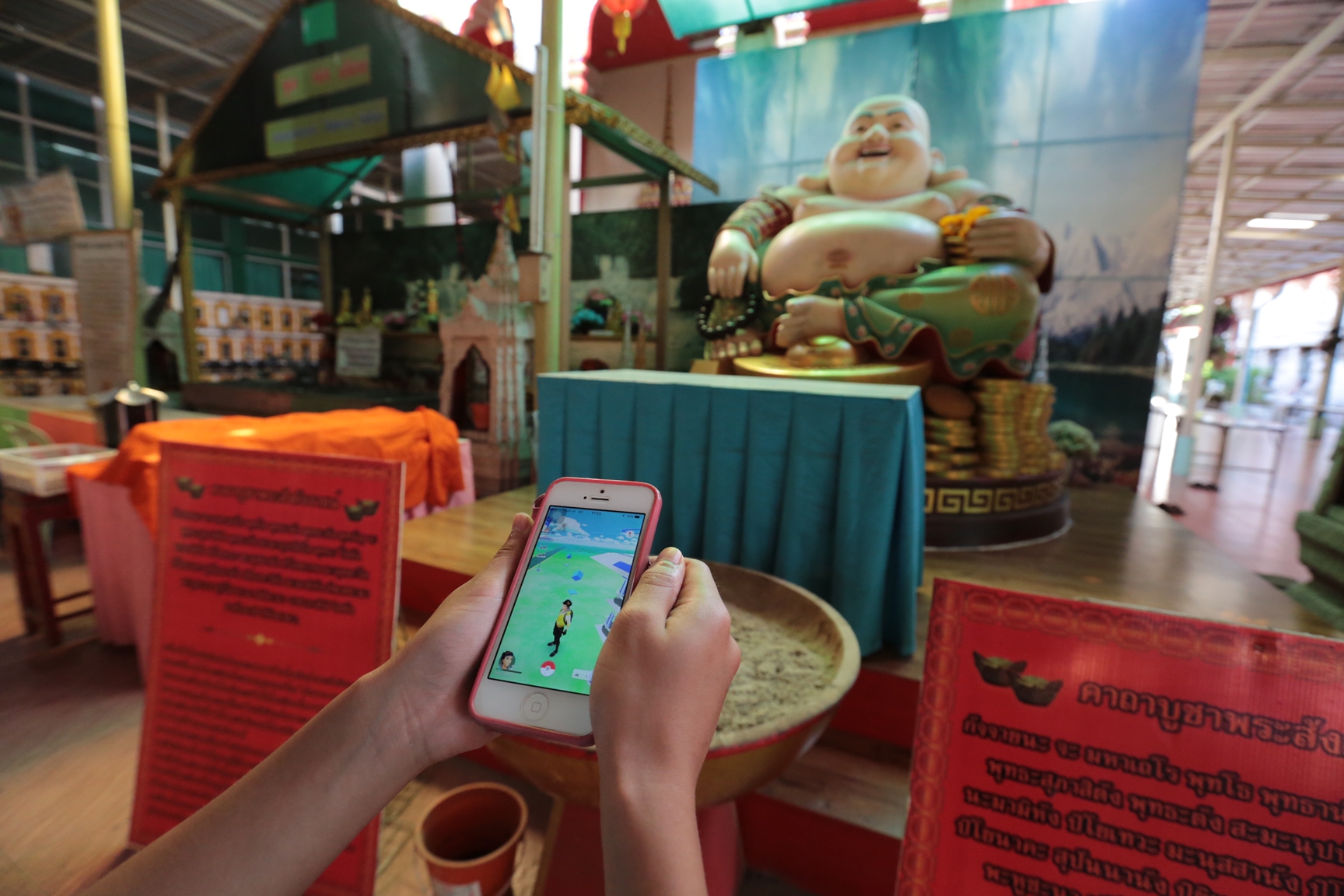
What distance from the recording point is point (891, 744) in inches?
67.4

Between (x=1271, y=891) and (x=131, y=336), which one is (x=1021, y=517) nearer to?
(x=1271, y=891)

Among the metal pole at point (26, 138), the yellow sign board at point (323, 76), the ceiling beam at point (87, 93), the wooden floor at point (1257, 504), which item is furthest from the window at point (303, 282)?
the wooden floor at point (1257, 504)

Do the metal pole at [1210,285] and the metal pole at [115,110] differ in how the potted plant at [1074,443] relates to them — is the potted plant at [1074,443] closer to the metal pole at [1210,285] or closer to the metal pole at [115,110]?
the metal pole at [1210,285]

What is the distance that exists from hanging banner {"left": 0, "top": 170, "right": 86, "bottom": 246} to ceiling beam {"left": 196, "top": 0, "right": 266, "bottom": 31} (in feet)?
9.91

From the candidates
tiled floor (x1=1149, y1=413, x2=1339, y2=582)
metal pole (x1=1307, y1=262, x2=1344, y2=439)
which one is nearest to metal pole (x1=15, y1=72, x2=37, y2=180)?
tiled floor (x1=1149, y1=413, x2=1339, y2=582)

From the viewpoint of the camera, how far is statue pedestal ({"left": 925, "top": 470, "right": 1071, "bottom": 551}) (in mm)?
2910

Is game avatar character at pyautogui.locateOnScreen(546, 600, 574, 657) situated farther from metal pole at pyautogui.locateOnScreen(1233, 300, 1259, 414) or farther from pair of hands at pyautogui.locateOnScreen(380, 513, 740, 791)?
metal pole at pyautogui.locateOnScreen(1233, 300, 1259, 414)

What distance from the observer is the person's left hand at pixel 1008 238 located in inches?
114

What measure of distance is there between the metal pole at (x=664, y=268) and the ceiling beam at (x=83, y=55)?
158 inches

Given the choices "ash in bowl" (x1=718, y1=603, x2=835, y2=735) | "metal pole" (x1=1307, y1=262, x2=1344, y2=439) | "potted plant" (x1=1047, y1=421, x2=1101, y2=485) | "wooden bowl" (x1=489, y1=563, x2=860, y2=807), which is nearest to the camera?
"wooden bowl" (x1=489, y1=563, x2=860, y2=807)

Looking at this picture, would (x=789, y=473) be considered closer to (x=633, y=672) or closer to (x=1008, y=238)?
(x=633, y=672)

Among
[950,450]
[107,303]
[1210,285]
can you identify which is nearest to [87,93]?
[107,303]

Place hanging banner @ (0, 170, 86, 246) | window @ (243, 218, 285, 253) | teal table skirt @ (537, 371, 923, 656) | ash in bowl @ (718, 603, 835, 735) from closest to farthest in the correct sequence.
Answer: ash in bowl @ (718, 603, 835, 735) < teal table skirt @ (537, 371, 923, 656) < hanging banner @ (0, 170, 86, 246) < window @ (243, 218, 285, 253)

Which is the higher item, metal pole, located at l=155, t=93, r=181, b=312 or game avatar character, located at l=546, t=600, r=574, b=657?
metal pole, located at l=155, t=93, r=181, b=312
